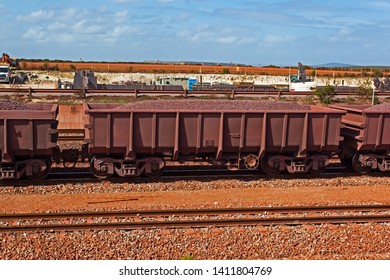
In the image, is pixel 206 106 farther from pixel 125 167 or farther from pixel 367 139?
pixel 367 139

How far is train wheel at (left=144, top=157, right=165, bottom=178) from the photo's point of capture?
50.2 feet

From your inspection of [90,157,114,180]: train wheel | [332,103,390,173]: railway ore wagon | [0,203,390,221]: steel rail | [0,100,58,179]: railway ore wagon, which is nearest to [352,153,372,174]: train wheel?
[332,103,390,173]: railway ore wagon

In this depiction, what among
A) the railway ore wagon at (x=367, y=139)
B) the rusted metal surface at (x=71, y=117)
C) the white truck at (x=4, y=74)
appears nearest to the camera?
the railway ore wagon at (x=367, y=139)

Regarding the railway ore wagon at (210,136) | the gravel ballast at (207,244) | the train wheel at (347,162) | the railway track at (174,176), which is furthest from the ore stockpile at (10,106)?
the train wheel at (347,162)

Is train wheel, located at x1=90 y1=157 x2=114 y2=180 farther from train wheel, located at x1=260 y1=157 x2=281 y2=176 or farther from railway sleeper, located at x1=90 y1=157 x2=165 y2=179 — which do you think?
train wheel, located at x1=260 y1=157 x2=281 y2=176

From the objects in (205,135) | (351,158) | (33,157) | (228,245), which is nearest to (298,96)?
(351,158)

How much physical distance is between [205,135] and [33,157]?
17.9 feet

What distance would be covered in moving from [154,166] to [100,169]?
172 cm

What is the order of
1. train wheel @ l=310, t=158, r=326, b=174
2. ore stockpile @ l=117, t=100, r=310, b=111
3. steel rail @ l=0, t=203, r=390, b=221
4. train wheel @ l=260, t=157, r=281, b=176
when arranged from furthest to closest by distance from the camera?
1. train wheel @ l=310, t=158, r=326, b=174
2. train wheel @ l=260, t=157, r=281, b=176
3. ore stockpile @ l=117, t=100, r=310, b=111
4. steel rail @ l=0, t=203, r=390, b=221

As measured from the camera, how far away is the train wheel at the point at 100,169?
15.0 m

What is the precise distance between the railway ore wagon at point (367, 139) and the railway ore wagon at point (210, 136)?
0.79 metres

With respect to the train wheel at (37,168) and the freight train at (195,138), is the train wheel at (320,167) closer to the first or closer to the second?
the freight train at (195,138)

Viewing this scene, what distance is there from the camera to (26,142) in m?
14.4

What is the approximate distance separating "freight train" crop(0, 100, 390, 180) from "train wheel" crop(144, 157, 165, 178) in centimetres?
3
